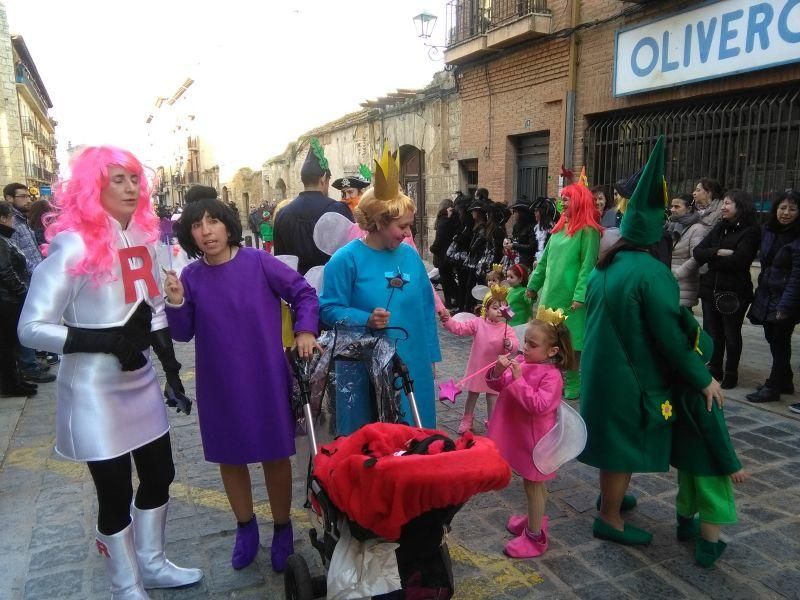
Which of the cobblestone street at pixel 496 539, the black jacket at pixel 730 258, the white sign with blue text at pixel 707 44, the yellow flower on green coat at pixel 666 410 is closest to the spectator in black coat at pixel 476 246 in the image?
the white sign with blue text at pixel 707 44

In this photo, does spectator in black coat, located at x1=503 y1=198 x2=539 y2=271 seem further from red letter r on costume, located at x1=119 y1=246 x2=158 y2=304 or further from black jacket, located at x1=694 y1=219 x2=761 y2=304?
red letter r on costume, located at x1=119 y1=246 x2=158 y2=304

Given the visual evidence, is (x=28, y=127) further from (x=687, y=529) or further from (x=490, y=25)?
(x=687, y=529)

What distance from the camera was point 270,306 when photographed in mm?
2740

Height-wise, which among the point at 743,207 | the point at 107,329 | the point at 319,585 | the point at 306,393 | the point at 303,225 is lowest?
the point at 319,585

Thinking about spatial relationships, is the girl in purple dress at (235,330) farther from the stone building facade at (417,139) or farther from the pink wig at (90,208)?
the stone building facade at (417,139)

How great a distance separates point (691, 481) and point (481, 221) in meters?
6.03

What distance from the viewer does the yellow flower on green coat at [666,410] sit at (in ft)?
9.29

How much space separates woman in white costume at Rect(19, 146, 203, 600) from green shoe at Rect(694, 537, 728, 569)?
2.60 metres

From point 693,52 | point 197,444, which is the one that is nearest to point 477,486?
point 197,444

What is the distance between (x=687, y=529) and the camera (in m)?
3.08

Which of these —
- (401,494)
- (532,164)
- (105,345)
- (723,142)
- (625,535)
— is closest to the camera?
(401,494)

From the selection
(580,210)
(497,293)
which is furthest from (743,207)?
(497,293)

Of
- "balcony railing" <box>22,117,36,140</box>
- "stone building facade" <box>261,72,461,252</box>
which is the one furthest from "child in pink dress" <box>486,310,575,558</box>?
"balcony railing" <box>22,117,36,140</box>

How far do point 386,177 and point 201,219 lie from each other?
0.87 metres
